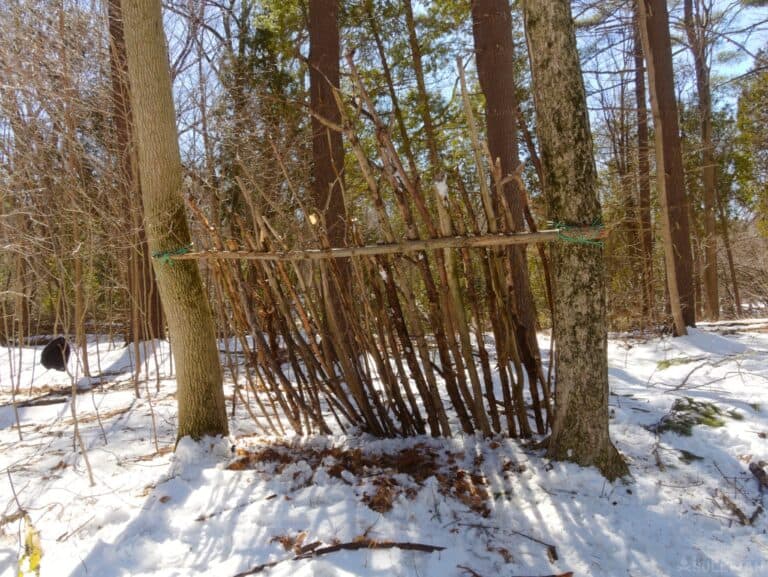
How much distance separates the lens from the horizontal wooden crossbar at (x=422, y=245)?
226 cm

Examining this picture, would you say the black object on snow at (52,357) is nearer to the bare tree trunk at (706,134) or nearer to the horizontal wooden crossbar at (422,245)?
the horizontal wooden crossbar at (422,245)

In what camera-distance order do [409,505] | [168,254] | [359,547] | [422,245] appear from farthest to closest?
[168,254] < [422,245] < [409,505] < [359,547]

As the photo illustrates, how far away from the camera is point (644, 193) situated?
398 inches

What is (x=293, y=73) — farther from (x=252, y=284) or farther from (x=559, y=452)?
(x=559, y=452)

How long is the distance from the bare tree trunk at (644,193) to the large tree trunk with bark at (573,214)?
592cm

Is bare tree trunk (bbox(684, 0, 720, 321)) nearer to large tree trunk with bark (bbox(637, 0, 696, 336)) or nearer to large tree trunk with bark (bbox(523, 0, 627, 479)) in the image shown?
large tree trunk with bark (bbox(637, 0, 696, 336))

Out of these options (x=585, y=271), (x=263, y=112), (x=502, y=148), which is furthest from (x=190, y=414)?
(x=263, y=112)

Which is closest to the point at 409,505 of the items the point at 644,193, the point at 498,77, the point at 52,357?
the point at 52,357

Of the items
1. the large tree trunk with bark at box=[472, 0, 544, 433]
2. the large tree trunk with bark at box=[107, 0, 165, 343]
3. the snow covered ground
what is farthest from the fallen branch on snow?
the large tree trunk with bark at box=[472, 0, 544, 433]

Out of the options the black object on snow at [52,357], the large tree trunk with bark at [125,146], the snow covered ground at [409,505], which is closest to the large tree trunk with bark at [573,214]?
the snow covered ground at [409,505]

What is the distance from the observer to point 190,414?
10.1 feet

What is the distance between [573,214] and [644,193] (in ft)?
29.6

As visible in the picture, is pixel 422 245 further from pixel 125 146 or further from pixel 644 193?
pixel 644 193

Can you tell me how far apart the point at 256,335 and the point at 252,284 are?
0.35m
